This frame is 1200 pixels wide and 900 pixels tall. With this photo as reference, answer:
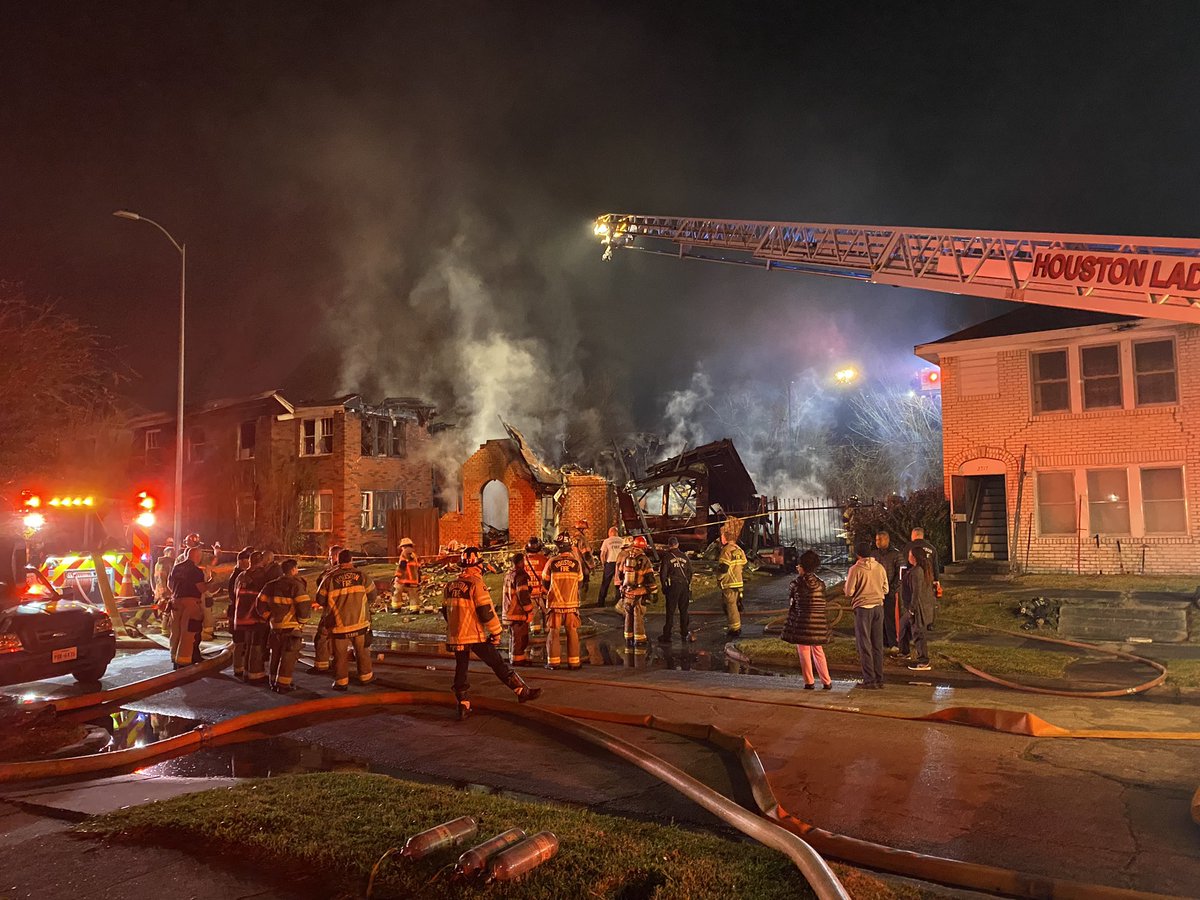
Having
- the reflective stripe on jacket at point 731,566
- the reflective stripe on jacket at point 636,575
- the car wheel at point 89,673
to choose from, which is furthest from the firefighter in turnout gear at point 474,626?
the car wheel at point 89,673

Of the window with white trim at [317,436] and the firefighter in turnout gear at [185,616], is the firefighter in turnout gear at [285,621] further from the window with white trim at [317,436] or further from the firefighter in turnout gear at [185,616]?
the window with white trim at [317,436]

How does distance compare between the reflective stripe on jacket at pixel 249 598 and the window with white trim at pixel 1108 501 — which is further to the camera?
the window with white trim at pixel 1108 501

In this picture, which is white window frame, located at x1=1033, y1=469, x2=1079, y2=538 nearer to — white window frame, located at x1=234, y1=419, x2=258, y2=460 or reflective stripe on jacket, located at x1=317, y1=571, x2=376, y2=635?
reflective stripe on jacket, located at x1=317, y1=571, x2=376, y2=635

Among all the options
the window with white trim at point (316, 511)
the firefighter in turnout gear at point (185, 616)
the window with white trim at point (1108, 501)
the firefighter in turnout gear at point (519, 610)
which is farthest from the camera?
the window with white trim at point (316, 511)

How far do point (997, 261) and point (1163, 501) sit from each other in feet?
21.7

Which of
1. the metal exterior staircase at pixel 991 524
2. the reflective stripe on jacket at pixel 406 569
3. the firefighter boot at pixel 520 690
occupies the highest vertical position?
the metal exterior staircase at pixel 991 524

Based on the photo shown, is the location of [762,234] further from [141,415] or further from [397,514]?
[141,415]

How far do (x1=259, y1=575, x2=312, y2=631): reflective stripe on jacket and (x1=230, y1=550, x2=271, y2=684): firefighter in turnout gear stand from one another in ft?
2.34

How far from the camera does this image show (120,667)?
11.9 meters

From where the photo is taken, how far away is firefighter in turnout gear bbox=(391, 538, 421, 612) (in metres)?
17.1

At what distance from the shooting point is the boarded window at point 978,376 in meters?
16.4

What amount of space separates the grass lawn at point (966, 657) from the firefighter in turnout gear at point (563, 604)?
259cm

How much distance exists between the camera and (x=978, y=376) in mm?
16500

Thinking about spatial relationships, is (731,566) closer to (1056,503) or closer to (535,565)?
(535,565)
